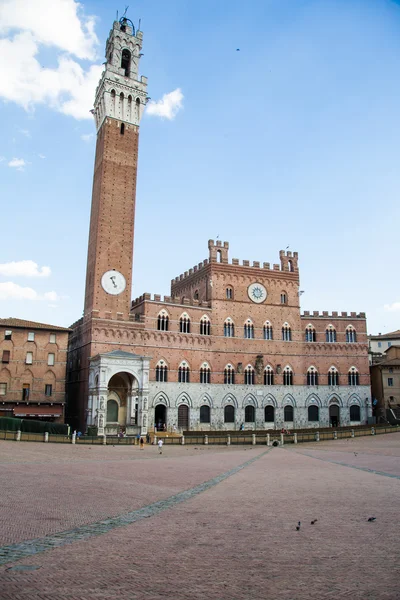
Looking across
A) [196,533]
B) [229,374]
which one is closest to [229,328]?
[229,374]

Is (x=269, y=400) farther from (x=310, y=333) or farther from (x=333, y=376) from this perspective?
(x=310, y=333)

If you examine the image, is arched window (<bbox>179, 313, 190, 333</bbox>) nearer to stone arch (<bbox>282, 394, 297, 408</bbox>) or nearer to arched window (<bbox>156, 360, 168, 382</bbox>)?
arched window (<bbox>156, 360, 168, 382</bbox>)

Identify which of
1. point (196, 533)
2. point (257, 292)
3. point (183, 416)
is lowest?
point (196, 533)

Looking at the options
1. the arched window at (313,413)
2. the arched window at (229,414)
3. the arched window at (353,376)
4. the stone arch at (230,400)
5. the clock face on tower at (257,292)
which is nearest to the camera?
the arched window at (229,414)

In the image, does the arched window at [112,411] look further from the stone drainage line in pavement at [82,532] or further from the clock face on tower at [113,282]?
the stone drainage line in pavement at [82,532]

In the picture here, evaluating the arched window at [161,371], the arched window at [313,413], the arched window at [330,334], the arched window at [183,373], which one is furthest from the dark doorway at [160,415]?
the arched window at [330,334]

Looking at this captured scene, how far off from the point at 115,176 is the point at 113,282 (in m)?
10.5

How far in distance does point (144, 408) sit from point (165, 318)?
949cm

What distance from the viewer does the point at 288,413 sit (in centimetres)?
5066

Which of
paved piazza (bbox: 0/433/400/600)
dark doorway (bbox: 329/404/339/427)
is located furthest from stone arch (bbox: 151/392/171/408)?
paved piazza (bbox: 0/433/400/600)

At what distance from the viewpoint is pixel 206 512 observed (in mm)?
12703

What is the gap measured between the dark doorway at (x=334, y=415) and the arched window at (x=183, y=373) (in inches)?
638

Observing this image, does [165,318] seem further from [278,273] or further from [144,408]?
[278,273]

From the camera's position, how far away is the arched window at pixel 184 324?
47.6 meters
